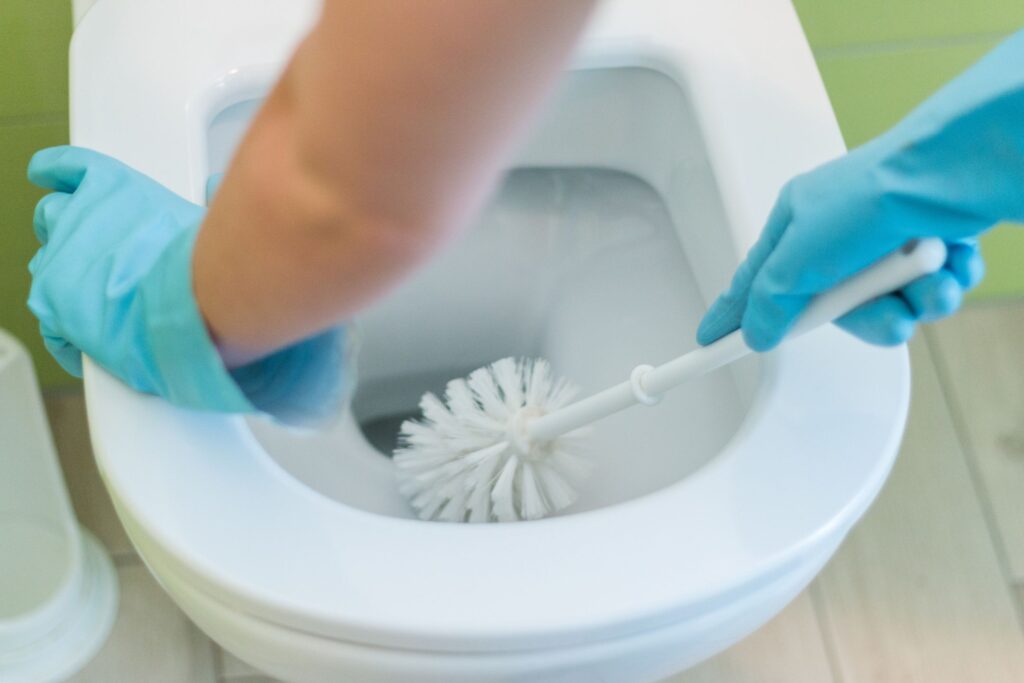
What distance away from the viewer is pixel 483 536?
49 cm

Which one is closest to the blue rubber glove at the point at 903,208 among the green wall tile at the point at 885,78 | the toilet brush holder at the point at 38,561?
the green wall tile at the point at 885,78

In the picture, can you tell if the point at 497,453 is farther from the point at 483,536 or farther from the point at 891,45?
the point at 891,45

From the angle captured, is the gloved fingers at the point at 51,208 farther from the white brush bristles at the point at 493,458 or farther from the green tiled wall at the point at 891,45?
the green tiled wall at the point at 891,45

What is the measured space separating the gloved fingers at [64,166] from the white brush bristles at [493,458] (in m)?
0.24

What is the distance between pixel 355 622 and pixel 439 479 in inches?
8.5

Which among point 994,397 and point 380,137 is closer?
point 380,137

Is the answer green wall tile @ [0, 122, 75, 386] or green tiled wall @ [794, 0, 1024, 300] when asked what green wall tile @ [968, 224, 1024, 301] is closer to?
green tiled wall @ [794, 0, 1024, 300]

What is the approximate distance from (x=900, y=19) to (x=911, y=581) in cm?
44

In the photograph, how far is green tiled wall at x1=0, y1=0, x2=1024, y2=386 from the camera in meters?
0.74

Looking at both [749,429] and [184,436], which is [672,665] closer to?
[749,429]

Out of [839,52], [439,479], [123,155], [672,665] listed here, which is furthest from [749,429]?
[839,52]

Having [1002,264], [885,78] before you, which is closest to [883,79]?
[885,78]

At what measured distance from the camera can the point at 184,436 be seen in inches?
19.6

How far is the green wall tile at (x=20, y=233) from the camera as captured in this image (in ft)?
2.64
